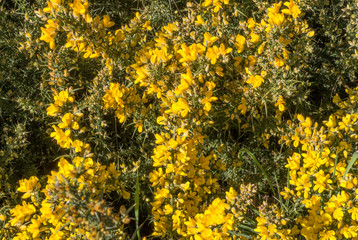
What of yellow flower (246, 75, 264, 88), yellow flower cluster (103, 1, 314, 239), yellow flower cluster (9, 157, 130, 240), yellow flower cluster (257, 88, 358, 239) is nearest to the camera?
yellow flower cluster (9, 157, 130, 240)

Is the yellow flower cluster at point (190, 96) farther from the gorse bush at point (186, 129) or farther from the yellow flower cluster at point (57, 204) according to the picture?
the yellow flower cluster at point (57, 204)

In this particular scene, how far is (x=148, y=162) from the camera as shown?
3.06m

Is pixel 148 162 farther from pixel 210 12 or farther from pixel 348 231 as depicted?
pixel 348 231

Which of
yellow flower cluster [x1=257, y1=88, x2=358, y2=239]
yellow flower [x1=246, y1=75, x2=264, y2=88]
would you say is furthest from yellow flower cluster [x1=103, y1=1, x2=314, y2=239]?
yellow flower cluster [x1=257, y1=88, x2=358, y2=239]

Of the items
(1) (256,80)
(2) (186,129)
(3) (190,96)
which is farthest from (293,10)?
(2) (186,129)

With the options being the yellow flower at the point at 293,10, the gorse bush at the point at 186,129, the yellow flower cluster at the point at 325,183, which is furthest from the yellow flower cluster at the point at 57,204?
the yellow flower at the point at 293,10

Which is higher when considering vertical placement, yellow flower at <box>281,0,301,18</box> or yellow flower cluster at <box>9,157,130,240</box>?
yellow flower at <box>281,0,301,18</box>

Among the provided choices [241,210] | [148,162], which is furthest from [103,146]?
[241,210]

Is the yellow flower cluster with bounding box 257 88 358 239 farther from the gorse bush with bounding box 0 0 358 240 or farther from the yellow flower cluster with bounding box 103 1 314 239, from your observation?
the yellow flower cluster with bounding box 103 1 314 239

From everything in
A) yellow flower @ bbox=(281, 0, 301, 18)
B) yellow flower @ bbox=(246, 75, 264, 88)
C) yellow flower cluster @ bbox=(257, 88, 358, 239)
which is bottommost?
yellow flower cluster @ bbox=(257, 88, 358, 239)

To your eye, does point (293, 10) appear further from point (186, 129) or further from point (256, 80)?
point (186, 129)

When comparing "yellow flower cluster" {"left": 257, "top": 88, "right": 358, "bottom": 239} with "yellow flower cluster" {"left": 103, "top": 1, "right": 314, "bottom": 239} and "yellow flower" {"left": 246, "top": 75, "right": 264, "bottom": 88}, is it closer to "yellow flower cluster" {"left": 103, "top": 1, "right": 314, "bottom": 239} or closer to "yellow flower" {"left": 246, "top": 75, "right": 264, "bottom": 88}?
"yellow flower cluster" {"left": 103, "top": 1, "right": 314, "bottom": 239}

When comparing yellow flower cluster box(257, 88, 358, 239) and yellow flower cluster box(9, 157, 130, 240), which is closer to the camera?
yellow flower cluster box(9, 157, 130, 240)

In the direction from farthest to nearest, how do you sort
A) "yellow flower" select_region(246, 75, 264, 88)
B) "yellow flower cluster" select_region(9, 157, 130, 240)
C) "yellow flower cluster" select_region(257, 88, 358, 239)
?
"yellow flower" select_region(246, 75, 264, 88) < "yellow flower cluster" select_region(257, 88, 358, 239) < "yellow flower cluster" select_region(9, 157, 130, 240)
